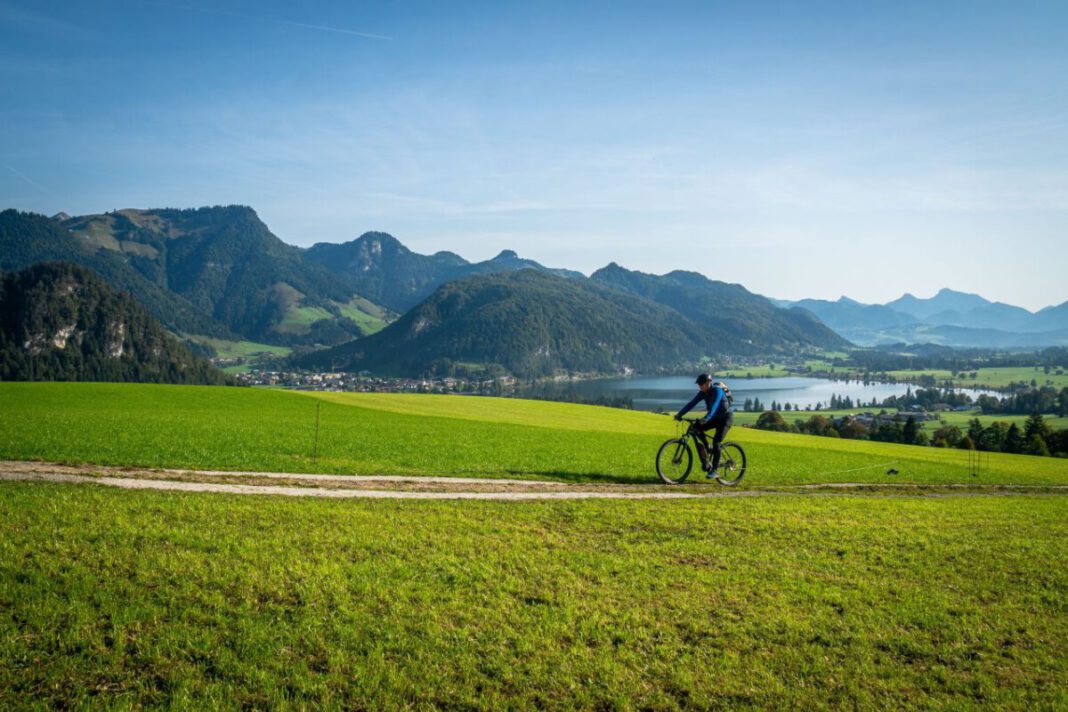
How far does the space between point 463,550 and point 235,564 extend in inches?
144

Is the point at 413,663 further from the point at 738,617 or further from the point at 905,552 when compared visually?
the point at 905,552

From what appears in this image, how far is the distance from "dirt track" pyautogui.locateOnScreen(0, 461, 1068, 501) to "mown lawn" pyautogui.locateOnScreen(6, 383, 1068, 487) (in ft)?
4.78

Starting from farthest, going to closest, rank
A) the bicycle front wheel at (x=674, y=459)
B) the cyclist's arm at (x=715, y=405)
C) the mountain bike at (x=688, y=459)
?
1. the bicycle front wheel at (x=674, y=459)
2. the mountain bike at (x=688, y=459)
3. the cyclist's arm at (x=715, y=405)

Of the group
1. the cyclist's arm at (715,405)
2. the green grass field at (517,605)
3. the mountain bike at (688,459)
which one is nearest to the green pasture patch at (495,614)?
the green grass field at (517,605)

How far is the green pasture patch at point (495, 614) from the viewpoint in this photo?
647 cm

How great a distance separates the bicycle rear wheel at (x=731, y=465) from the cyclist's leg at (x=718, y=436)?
23.8 inches

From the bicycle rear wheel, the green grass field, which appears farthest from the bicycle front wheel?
the green grass field

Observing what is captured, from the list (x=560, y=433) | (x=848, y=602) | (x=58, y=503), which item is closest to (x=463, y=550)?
(x=848, y=602)

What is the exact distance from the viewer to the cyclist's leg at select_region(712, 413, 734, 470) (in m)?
20.2

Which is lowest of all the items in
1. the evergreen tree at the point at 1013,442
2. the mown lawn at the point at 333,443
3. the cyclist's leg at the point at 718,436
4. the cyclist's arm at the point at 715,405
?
the evergreen tree at the point at 1013,442

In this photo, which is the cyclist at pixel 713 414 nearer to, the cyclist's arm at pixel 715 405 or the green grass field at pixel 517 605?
the cyclist's arm at pixel 715 405

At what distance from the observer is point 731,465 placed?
21656 millimetres

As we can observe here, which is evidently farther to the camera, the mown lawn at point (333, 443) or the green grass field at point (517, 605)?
the mown lawn at point (333, 443)

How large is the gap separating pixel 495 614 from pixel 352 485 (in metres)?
10.8
